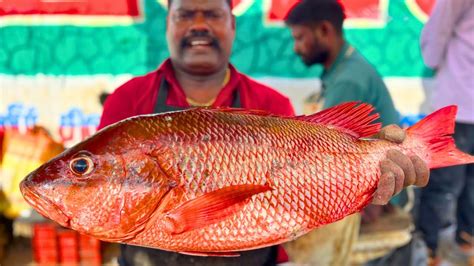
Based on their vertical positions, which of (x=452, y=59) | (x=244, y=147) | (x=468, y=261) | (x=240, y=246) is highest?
(x=452, y=59)

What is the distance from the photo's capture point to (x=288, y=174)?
1107 mm

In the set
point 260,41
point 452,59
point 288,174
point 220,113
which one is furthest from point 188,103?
point 452,59

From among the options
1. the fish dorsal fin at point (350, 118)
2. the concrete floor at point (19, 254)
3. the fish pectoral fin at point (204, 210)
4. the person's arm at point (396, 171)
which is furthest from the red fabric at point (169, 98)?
the concrete floor at point (19, 254)

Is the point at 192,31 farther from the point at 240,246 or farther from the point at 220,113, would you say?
the point at 240,246

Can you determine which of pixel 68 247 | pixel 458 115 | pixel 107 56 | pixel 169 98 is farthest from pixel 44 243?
pixel 458 115

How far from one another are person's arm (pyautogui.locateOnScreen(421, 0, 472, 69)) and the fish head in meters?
1.83

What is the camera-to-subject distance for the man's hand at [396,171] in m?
1.17

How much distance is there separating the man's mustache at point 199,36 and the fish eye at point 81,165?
704mm

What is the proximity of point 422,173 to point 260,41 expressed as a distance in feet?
4.07

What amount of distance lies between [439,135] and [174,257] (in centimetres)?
101

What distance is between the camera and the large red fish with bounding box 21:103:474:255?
3.28 ft

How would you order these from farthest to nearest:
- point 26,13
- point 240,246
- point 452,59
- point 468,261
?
1. point 468,261
2. point 452,59
3. point 26,13
4. point 240,246

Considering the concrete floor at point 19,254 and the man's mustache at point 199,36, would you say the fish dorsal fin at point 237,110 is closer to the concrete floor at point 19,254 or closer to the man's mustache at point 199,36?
the man's mustache at point 199,36

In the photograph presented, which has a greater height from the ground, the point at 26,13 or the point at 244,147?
the point at 26,13
